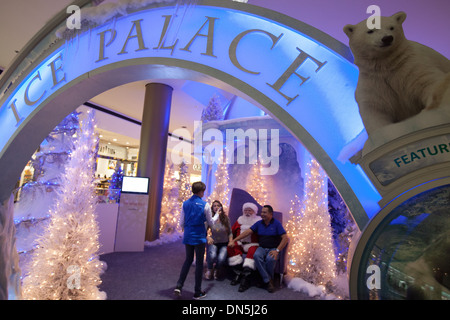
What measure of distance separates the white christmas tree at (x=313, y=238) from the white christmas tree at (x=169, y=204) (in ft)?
15.6

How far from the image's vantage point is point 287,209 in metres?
5.21

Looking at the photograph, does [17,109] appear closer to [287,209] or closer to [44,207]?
[44,207]

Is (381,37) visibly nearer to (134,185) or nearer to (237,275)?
(237,275)

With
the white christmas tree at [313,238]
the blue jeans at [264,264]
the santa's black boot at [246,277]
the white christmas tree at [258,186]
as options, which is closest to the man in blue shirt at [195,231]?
the santa's black boot at [246,277]

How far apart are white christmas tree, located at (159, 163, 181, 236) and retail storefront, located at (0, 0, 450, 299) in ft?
19.5

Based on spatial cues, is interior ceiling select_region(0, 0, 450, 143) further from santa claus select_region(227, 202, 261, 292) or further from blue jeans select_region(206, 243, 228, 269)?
blue jeans select_region(206, 243, 228, 269)

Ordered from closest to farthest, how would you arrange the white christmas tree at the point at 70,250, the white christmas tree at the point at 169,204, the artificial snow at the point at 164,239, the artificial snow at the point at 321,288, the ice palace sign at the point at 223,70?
the ice palace sign at the point at 223,70
the white christmas tree at the point at 70,250
the artificial snow at the point at 321,288
the artificial snow at the point at 164,239
the white christmas tree at the point at 169,204

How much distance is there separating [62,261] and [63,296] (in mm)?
409

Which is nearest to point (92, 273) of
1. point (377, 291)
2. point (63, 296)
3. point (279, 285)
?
point (63, 296)

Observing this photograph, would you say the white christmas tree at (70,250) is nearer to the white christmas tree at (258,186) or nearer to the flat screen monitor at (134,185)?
the flat screen monitor at (134,185)

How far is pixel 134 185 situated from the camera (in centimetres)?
620

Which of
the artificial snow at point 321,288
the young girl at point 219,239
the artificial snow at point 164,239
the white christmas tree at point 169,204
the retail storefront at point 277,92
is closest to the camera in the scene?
the retail storefront at point 277,92

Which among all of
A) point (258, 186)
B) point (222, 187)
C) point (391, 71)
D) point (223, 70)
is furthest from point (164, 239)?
point (391, 71)

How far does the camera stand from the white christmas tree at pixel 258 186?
5.39m
